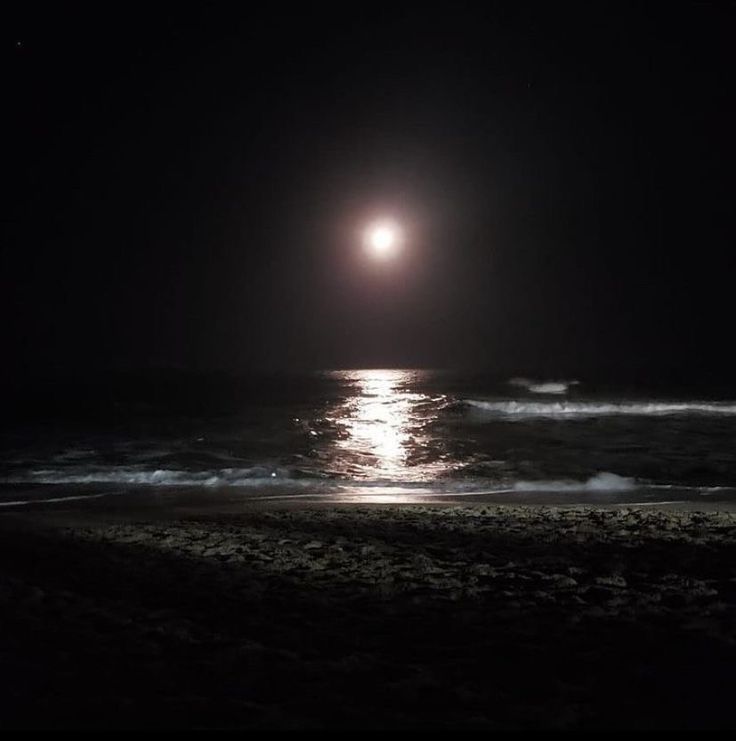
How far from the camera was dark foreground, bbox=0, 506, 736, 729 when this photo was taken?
495cm

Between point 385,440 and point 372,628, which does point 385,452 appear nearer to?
point 385,440

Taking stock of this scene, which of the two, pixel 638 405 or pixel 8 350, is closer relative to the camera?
pixel 638 405

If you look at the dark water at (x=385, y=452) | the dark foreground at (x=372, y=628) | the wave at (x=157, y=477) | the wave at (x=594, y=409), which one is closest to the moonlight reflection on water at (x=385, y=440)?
the dark water at (x=385, y=452)

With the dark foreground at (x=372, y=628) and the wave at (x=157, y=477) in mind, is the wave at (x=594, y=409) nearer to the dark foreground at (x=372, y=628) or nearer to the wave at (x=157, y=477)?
the wave at (x=157, y=477)

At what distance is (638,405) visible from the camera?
4934 cm

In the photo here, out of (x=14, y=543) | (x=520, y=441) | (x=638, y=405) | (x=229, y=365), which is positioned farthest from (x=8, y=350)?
(x=14, y=543)

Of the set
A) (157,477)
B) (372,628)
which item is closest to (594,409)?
(157,477)

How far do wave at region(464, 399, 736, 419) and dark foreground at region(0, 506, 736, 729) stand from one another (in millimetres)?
33143

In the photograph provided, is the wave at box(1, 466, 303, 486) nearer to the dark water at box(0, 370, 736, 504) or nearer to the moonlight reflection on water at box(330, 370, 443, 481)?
the dark water at box(0, 370, 736, 504)

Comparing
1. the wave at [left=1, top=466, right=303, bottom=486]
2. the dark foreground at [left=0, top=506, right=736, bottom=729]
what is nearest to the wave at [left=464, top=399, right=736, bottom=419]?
the wave at [left=1, top=466, right=303, bottom=486]

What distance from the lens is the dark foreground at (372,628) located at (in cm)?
495

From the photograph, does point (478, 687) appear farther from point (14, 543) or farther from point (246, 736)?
point (14, 543)

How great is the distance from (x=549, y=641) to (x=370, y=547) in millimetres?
3864

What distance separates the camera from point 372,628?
6.51m
